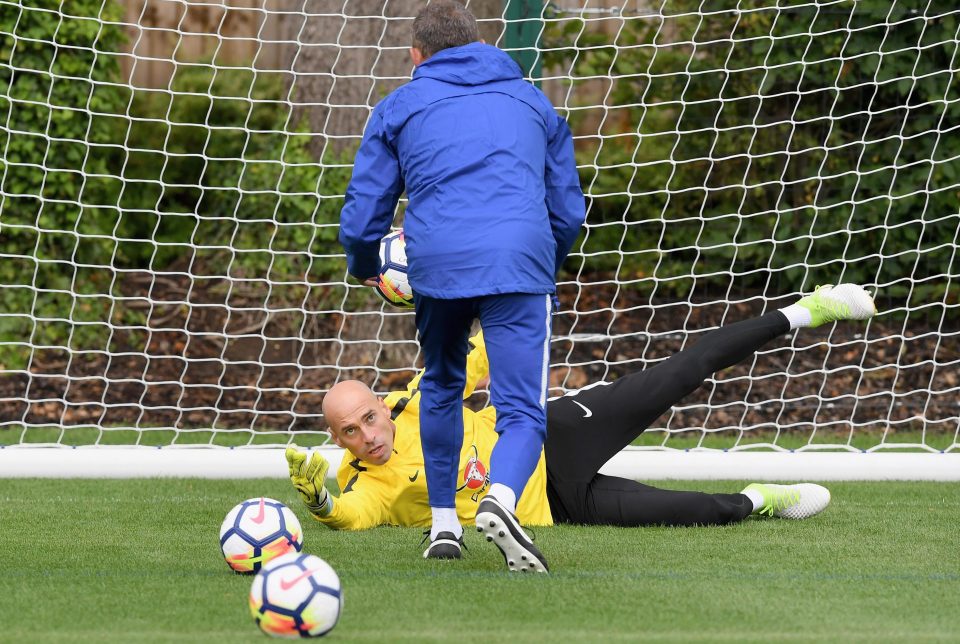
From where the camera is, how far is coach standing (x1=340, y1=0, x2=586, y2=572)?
3955mm

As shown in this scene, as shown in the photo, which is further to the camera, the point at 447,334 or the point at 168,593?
the point at 447,334

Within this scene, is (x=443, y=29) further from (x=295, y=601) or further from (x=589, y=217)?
(x=589, y=217)

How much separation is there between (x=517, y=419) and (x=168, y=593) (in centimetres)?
110

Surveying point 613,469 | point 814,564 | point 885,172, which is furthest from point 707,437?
point 814,564

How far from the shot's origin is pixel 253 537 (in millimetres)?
3984

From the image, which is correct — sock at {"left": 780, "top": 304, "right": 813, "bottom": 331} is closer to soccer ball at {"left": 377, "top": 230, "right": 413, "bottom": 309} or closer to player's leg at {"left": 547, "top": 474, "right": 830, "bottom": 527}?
player's leg at {"left": 547, "top": 474, "right": 830, "bottom": 527}

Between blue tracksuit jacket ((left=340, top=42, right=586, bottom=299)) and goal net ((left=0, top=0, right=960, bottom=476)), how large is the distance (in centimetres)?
361

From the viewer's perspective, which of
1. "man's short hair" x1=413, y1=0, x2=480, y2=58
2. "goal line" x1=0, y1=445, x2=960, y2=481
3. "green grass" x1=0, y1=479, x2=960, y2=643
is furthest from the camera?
"goal line" x1=0, y1=445, x2=960, y2=481

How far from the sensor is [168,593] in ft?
12.1

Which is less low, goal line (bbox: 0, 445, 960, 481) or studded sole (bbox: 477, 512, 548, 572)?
studded sole (bbox: 477, 512, 548, 572)

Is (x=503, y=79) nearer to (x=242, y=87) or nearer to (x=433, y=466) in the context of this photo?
(x=433, y=466)

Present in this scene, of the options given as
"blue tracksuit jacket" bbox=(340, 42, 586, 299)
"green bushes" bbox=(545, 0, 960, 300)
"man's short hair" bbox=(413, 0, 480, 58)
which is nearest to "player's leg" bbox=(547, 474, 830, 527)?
"blue tracksuit jacket" bbox=(340, 42, 586, 299)

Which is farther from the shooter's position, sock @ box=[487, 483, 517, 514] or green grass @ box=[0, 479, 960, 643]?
sock @ box=[487, 483, 517, 514]

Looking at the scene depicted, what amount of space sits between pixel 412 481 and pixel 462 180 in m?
1.36
